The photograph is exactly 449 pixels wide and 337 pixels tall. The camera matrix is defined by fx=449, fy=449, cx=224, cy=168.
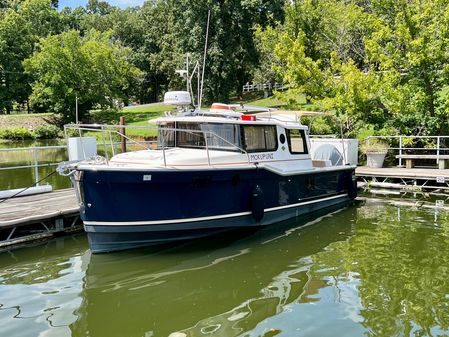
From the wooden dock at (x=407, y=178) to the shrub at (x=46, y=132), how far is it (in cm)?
3289

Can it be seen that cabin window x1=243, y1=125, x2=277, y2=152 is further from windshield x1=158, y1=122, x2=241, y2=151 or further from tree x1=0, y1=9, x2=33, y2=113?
tree x1=0, y1=9, x2=33, y2=113

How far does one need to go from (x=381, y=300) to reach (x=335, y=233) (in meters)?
3.78

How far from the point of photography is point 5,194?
11.0 metres

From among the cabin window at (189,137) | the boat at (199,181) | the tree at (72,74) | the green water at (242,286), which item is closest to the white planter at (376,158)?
the boat at (199,181)

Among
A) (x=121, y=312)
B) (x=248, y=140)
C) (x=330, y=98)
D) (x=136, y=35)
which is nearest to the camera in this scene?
(x=121, y=312)

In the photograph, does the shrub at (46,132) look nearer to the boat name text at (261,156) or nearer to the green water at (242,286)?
the green water at (242,286)

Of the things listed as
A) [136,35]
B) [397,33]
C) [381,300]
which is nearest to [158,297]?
[381,300]

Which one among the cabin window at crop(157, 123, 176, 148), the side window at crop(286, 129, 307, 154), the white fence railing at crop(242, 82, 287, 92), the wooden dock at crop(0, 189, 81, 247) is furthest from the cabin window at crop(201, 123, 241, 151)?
the white fence railing at crop(242, 82, 287, 92)

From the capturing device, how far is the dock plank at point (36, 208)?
9152mm

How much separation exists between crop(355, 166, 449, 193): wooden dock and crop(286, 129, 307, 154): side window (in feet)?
15.7

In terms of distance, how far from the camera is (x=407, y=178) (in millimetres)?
15023

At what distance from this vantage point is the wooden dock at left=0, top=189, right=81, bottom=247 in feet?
30.1

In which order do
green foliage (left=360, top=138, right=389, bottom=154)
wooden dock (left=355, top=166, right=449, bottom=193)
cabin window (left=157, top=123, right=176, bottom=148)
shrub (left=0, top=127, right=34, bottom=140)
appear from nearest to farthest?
cabin window (left=157, top=123, right=176, bottom=148)
wooden dock (left=355, top=166, right=449, bottom=193)
green foliage (left=360, top=138, right=389, bottom=154)
shrub (left=0, top=127, right=34, bottom=140)

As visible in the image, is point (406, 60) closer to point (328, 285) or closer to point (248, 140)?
point (248, 140)
